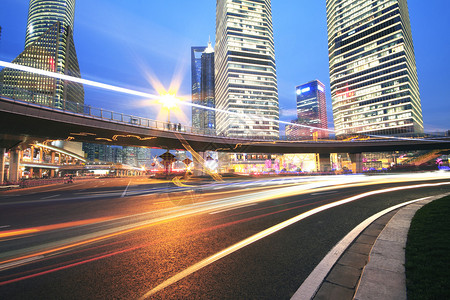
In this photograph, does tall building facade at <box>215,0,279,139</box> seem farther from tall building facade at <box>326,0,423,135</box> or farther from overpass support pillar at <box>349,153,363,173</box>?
overpass support pillar at <box>349,153,363,173</box>

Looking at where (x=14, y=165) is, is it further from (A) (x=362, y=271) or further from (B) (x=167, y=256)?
(A) (x=362, y=271)

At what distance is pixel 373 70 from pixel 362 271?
6183 inches

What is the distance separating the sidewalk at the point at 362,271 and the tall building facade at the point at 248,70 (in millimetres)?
114130

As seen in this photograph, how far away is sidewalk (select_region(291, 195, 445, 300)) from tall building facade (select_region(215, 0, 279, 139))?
114m

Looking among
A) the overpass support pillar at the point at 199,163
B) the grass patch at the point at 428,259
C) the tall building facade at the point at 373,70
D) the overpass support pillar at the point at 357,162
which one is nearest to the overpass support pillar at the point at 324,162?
the overpass support pillar at the point at 357,162

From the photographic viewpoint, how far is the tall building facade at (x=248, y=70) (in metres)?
121

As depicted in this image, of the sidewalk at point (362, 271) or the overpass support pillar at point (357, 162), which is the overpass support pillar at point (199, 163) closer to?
the sidewalk at point (362, 271)

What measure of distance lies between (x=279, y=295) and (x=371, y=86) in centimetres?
15504

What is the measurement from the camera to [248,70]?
126 metres

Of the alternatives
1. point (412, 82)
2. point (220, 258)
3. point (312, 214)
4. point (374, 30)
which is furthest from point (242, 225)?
point (374, 30)

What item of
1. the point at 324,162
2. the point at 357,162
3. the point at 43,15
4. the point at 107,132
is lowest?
the point at 357,162

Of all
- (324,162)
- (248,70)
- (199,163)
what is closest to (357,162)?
(324,162)

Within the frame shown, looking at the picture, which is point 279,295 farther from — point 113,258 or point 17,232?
point 17,232

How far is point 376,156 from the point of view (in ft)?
418
